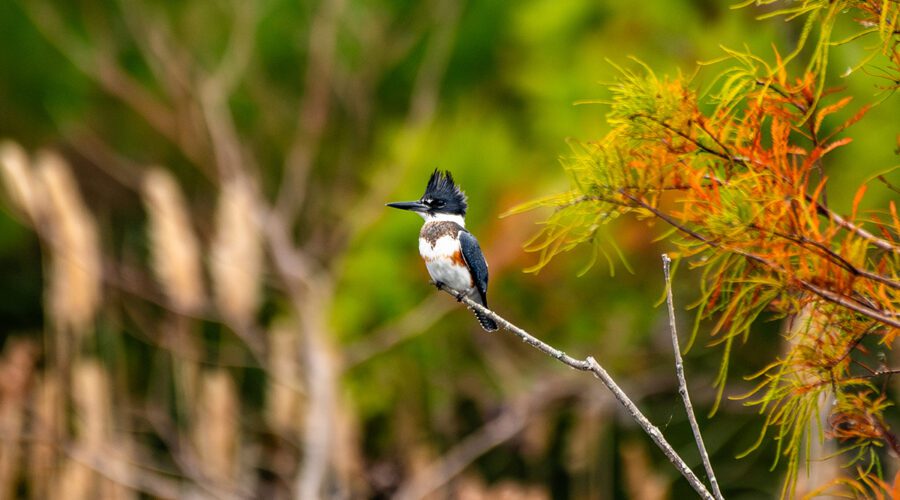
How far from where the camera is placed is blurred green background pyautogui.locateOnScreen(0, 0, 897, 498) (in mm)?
5219

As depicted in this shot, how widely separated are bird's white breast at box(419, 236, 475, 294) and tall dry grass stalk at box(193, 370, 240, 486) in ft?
7.51

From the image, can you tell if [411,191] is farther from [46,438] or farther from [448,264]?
[448,264]

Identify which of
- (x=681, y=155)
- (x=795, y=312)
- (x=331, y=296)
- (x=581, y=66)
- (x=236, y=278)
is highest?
(x=581, y=66)

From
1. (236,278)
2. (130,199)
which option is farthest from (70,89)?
(236,278)

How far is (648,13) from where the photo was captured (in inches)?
235

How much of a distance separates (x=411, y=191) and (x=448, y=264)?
327 cm

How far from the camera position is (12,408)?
167 inches

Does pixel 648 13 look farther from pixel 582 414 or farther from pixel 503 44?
pixel 582 414

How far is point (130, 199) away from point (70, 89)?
727 millimetres

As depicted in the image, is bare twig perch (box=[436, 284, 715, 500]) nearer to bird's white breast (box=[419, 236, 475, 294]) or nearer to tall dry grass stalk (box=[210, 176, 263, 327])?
bird's white breast (box=[419, 236, 475, 294])

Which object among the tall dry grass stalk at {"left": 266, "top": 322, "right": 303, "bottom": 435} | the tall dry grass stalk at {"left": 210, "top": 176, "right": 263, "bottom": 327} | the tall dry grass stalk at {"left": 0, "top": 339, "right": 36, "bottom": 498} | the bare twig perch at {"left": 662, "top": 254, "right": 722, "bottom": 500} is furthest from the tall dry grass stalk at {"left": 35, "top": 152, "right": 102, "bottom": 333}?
the bare twig perch at {"left": 662, "top": 254, "right": 722, "bottom": 500}

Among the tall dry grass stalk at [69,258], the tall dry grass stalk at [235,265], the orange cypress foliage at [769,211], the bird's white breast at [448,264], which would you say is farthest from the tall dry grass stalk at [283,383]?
the orange cypress foliage at [769,211]

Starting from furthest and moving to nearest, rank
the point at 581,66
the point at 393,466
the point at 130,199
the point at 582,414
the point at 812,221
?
1. the point at 130,199
2. the point at 581,66
3. the point at 393,466
4. the point at 582,414
5. the point at 812,221

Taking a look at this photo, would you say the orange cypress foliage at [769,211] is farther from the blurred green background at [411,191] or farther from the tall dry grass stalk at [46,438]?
the tall dry grass stalk at [46,438]
